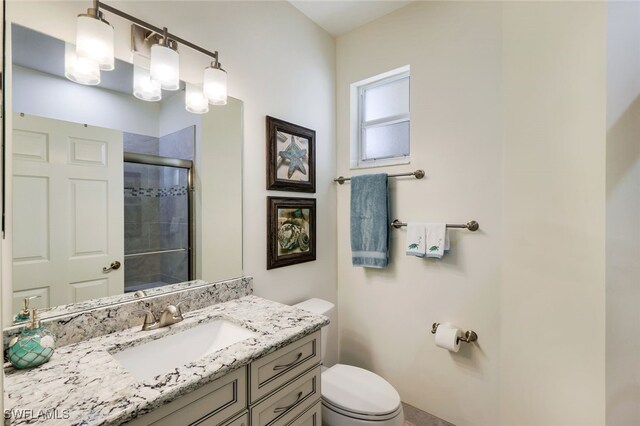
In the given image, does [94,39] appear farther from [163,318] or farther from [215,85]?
[163,318]

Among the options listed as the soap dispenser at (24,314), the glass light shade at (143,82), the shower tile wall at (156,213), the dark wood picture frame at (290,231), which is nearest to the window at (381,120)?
the dark wood picture frame at (290,231)

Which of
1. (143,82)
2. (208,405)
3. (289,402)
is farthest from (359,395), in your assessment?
(143,82)

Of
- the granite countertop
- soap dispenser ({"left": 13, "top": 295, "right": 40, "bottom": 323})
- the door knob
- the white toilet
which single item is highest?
the door knob

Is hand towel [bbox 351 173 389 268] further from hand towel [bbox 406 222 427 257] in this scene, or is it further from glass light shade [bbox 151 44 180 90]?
glass light shade [bbox 151 44 180 90]

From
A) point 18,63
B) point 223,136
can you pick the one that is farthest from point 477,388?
point 18,63

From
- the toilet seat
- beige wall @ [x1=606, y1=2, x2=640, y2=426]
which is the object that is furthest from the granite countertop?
beige wall @ [x1=606, y1=2, x2=640, y2=426]

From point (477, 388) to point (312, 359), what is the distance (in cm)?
107

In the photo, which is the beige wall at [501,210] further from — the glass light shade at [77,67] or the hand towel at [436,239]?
the glass light shade at [77,67]

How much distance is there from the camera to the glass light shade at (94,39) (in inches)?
42.0

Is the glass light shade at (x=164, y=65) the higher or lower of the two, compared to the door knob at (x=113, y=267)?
higher

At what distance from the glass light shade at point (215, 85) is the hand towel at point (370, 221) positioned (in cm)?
99

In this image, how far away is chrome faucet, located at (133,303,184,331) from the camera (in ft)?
3.92

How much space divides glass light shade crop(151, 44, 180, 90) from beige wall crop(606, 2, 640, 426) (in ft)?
6.05

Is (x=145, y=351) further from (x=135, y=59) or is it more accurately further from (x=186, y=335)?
(x=135, y=59)
